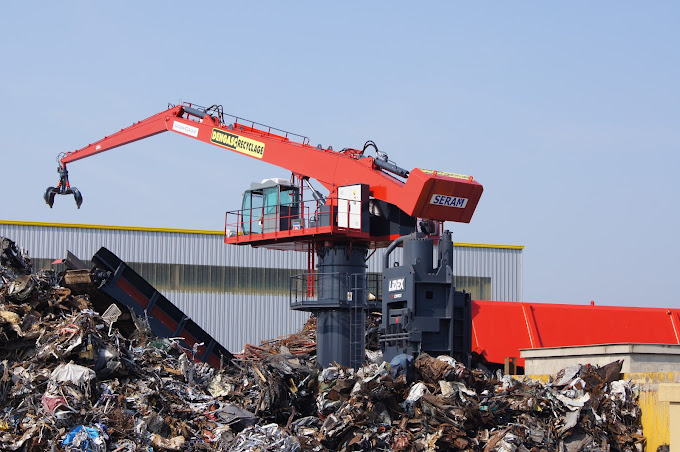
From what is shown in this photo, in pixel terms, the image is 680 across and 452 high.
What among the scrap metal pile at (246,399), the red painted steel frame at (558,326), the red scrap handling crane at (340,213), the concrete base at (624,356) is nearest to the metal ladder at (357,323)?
the red scrap handling crane at (340,213)

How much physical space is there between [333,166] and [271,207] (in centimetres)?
195

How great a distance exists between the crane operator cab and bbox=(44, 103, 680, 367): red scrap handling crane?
0.03 metres

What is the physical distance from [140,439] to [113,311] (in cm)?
500

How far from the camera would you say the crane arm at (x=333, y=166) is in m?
21.4

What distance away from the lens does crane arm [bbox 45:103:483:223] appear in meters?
21.4

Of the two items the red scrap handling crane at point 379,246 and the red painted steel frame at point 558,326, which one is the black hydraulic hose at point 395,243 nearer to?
the red scrap handling crane at point 379,246

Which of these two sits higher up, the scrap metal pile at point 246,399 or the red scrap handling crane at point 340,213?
the red scrap handling crane at point 340,213

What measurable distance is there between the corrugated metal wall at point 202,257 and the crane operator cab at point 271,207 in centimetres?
1233

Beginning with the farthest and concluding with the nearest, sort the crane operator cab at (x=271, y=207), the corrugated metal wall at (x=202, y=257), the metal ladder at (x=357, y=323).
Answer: the corrugated metal wall at (x=202, y=257) < the crane operator cab at (x=271, y=207) < the metal ladder at (x=357, y=323)

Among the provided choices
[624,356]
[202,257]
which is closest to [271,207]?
[624,356]

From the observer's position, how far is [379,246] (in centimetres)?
2339

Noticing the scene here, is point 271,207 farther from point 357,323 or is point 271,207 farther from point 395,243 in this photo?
point 395,243

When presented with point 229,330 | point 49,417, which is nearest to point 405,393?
point 49,417

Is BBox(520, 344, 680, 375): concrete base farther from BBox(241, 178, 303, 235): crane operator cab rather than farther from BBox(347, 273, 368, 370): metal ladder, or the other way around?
BBox(241, 178, 303, 235): crane operator cab
